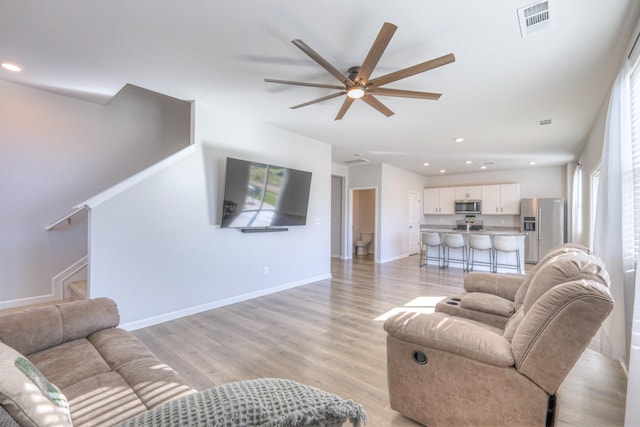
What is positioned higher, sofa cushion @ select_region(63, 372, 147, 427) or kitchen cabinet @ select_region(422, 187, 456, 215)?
kitchen cabinet @ select_region(422, 187, 456, 215)

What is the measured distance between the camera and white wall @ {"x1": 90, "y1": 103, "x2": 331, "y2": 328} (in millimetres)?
3045

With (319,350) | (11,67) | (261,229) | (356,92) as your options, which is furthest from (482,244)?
(11,67)

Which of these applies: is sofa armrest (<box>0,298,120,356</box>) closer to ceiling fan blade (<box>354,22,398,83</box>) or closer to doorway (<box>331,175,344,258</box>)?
ceiling fan blade (<box>354,22,398,83</box>)

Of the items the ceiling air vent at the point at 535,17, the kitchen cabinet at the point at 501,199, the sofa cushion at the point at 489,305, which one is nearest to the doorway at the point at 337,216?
the kitchen cabinet at the point at 501,199

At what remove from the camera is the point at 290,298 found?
14.1 ft

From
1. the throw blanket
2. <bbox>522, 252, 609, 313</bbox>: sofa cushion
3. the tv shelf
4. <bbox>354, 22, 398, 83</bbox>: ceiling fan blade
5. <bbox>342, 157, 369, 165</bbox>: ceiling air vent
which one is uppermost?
<bbox>342, 157, 369, 165</bbox>: ceiling air vent

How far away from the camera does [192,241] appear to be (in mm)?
3621

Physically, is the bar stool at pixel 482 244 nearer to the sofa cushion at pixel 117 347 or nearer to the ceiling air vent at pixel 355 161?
the ceiling air vent at pixel 355 161

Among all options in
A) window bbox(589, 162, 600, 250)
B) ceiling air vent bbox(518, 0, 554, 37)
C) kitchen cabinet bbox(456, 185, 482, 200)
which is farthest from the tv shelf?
kitchen cabinet bbox(456, 185, 482, 200)

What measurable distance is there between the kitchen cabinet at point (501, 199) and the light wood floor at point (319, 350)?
16.8ft

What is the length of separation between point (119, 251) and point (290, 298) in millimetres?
Answer: 2309

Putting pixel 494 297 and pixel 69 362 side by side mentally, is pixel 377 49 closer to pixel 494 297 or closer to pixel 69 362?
pixel 494 297

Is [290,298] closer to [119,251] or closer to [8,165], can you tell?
[119,251]

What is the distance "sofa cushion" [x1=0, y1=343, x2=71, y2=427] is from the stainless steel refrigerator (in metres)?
9.01
